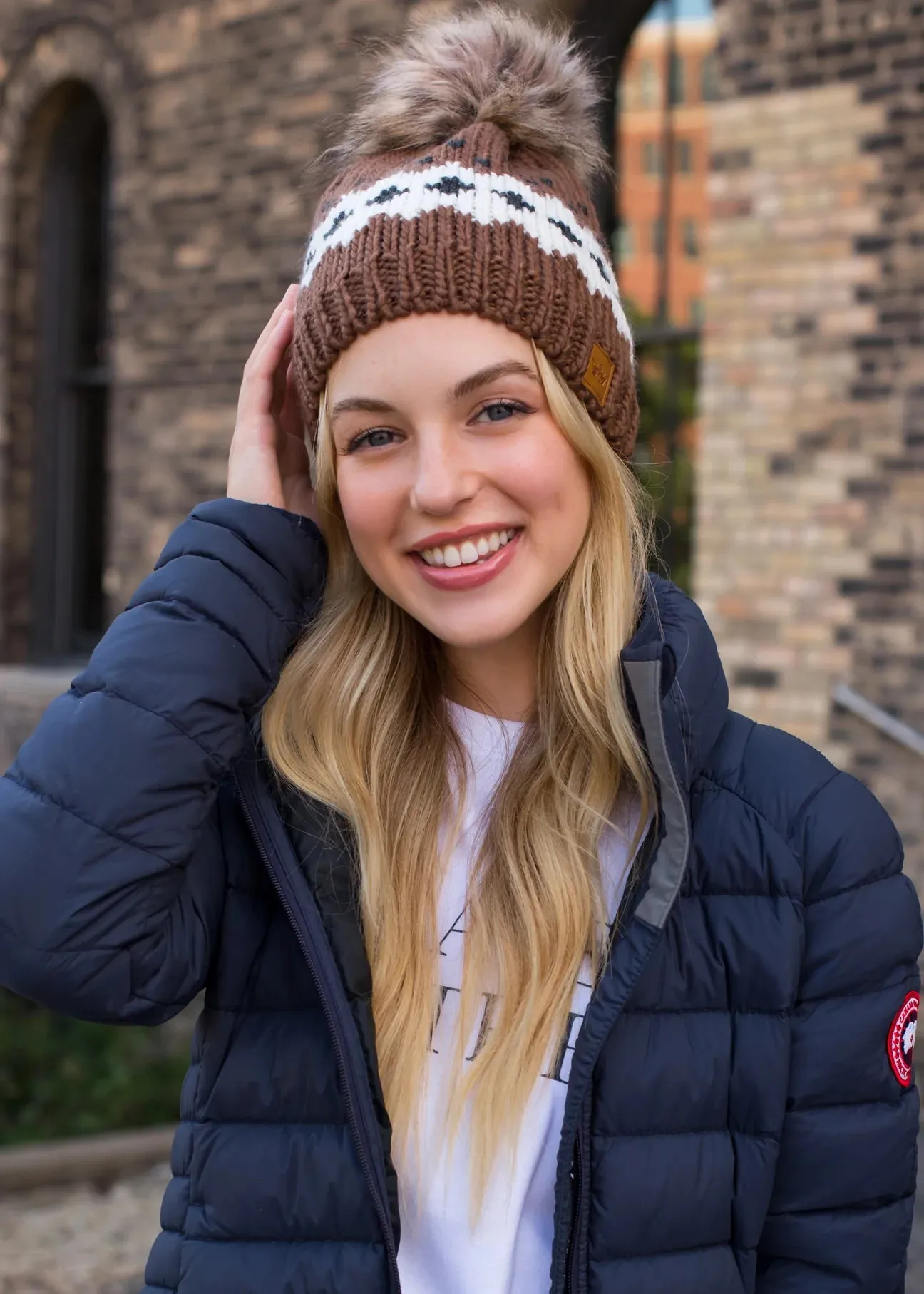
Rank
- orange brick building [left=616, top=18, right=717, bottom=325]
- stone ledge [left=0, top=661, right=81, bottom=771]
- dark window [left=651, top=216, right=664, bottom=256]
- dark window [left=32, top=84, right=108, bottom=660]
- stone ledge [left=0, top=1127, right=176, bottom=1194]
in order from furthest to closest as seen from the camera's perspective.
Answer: dark window [left=32, top=84, right=108, bottom=660], stone ledge [left=0, top=661, right=81, bottom=771], dark window [left=651, top=216, right=664, bottom=256], orange brick building [left=616, top=18, right=717, bottom=325], stone ledge [left=0, top=1127, right=176, bottom=1194]

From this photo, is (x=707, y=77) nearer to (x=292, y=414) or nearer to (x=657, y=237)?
(x=657, y=237)

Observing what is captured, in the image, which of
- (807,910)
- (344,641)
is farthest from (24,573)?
(807,910)

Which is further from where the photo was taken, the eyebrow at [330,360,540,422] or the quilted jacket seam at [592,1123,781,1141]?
the eyebrow at [330,360,540,422]

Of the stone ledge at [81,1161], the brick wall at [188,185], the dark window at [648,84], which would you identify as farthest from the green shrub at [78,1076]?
the dark window at [648,84]

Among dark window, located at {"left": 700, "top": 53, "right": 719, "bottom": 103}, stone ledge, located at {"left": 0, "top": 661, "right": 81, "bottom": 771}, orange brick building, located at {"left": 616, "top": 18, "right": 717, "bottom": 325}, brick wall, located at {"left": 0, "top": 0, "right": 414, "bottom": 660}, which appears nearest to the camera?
dark window, located at {"left": 700, "top": 53, "right": 719, "bottom": 103}

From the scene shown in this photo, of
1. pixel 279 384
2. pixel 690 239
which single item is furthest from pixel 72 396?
pixel 279 384

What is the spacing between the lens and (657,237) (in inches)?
231

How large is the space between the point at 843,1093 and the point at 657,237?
4956 mm

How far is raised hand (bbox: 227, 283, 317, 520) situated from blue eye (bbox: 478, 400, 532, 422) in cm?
37

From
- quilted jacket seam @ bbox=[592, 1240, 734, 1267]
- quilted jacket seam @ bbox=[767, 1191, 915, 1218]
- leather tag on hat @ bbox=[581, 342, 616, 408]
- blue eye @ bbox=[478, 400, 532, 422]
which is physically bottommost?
quilted jacket seam @ bbox=[592, 1240, 734, 1267]

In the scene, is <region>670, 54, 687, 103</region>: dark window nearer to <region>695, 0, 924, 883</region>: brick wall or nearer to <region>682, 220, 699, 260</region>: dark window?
<region>682, 220, 699, 260</region>: dark window

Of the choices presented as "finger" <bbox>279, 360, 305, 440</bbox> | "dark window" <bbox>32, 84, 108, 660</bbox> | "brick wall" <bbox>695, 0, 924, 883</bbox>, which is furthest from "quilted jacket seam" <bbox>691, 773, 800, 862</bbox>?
"dark window" <bbox>32, 84, 108, 660</bbox>

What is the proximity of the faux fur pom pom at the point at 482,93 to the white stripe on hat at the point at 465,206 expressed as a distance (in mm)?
93

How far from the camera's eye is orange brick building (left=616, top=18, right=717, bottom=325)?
5730mm
